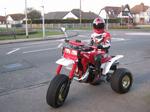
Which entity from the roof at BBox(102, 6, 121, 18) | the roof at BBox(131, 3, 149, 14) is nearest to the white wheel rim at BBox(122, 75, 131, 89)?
the roof at BBox(102, 6, 121, 18)

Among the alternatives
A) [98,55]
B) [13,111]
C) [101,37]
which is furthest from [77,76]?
[13,111]

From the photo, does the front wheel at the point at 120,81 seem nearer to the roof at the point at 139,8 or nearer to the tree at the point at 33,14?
the tree at the point at 33,14

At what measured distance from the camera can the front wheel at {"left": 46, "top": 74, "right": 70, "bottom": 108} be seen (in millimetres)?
4500

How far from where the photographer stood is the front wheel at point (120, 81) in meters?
5.21

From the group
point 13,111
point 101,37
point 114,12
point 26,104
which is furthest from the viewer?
point 114,12

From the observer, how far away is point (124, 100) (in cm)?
499

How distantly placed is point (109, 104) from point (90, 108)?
1.37 ft

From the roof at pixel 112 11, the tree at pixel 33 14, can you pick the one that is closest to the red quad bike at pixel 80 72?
the tree at pixel 33 14

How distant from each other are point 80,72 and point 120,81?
0.88 m

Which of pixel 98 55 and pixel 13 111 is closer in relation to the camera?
pixel 13 111

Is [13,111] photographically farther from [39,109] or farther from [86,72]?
[86,72]

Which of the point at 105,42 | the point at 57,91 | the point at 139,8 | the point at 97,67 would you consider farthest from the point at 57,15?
the point at 57,91

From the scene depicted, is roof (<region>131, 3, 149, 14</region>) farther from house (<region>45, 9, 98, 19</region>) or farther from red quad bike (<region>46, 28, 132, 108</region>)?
red quad bike (<region>46, 28, 132, 108</region>)

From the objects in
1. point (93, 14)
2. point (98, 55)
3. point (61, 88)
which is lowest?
point (61, 88)
